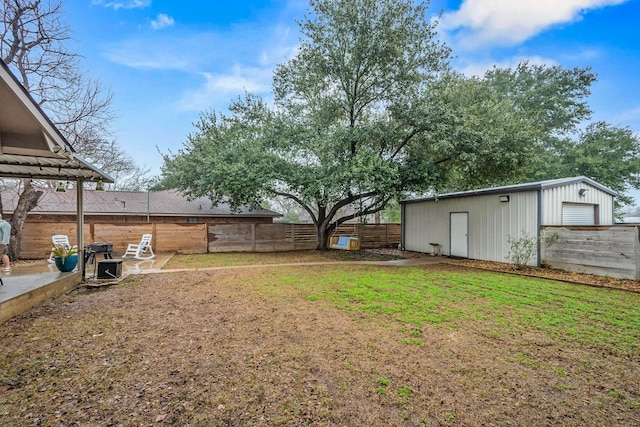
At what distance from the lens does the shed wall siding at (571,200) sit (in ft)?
28.1

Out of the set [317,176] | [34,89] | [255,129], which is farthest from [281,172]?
[34,89]

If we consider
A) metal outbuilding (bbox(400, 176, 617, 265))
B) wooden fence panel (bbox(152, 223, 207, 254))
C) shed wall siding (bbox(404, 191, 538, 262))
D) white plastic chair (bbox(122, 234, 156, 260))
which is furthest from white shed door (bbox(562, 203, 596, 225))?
white plastic chair (bbox(122, 234, 156, 260))

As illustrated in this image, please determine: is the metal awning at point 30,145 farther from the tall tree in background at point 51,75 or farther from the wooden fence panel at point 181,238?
the wooden fence panel at point 181,238

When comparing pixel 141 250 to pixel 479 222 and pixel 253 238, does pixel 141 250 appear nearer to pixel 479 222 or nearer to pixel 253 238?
pixel 253 238

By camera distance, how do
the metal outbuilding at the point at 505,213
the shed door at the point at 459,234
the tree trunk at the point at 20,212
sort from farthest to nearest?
the shed door at the point at 459,234
the tree trunk at the point at 20,212
the metal outbuilding at the point at 505,213

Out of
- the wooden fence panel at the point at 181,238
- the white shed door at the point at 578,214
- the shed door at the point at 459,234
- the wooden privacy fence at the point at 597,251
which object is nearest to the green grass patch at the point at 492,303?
the wooden privacy fence at the point at 597,251

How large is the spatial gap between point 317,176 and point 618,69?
49.2 feet

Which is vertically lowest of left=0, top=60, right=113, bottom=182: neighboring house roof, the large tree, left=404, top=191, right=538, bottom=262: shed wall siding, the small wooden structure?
the small wooden structure

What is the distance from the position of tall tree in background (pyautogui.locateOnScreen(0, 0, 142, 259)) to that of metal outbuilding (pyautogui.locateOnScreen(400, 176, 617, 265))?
1323 cm

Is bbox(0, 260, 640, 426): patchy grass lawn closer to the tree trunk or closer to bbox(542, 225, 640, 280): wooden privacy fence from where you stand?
bbox(542, 225, 640, 280): wooden privacy fence

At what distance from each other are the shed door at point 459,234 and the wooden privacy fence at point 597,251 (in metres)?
2.68

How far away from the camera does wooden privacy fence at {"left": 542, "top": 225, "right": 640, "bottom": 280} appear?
666 centimetres

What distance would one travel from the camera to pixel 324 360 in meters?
2.81

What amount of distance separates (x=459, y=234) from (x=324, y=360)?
990 centimetres
